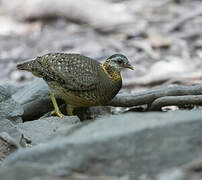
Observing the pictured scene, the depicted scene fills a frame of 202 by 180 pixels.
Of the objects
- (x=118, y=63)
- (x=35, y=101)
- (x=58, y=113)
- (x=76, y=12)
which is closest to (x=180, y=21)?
(x=76, y=12)

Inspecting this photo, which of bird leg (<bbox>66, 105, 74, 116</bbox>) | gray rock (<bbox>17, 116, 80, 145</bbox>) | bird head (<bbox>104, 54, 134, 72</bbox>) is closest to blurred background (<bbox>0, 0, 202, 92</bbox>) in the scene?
bird head (<bbox>104, 54, 134, 72</bbox>)

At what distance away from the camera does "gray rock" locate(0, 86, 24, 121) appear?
605cm

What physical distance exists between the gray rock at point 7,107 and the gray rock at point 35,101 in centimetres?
67

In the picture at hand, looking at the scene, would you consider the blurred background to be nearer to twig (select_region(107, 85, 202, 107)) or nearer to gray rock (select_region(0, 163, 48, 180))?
twig (select_region(107, 85, 202, 107))

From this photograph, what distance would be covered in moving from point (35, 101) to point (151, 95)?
1.33 m

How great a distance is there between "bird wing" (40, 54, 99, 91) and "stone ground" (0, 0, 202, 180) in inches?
14.7

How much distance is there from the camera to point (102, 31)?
11812 mm

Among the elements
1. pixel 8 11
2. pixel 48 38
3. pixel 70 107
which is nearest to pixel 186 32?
pixel 48 38

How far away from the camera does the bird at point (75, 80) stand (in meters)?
6.54

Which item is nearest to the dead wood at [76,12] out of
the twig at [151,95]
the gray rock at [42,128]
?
the twig at [151,95]

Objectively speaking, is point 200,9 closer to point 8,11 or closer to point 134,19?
point 134,19

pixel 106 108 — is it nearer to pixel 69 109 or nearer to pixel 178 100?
pixel 69 109

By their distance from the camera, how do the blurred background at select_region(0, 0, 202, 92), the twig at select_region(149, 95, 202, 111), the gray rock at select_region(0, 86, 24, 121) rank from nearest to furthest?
1. the gray rock at select_region(0, 86, 24, 121)
2. the twig at select_region(149, 95, 202, 111)
3. the blurred background at select_region(0, 0, 202, 92)

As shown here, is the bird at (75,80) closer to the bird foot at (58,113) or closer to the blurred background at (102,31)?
the bird foot at (58,113)
